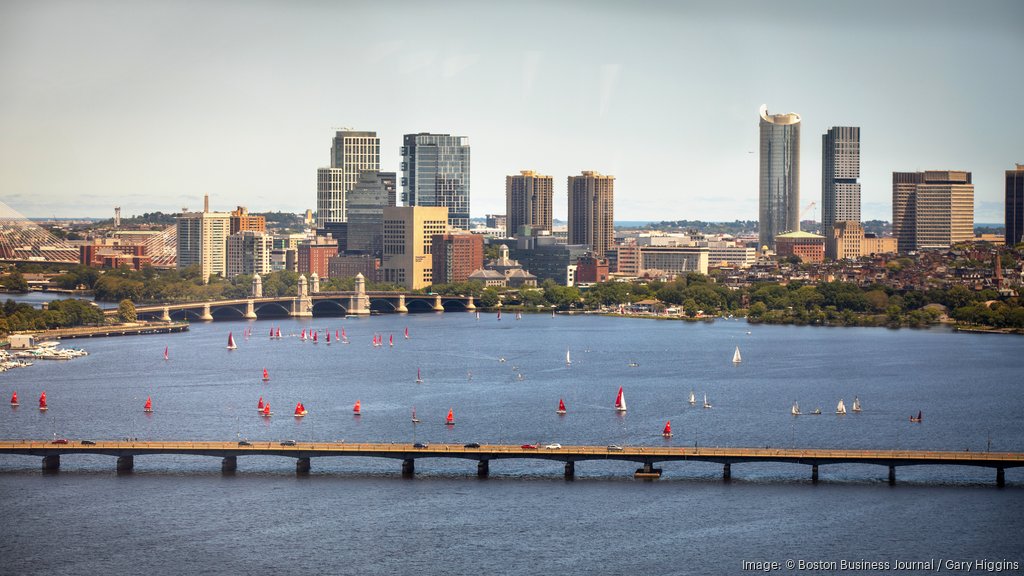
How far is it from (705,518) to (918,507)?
5454 mm

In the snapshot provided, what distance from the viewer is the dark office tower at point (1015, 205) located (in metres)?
170

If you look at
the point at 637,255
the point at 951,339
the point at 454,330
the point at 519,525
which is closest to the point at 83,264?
the point at 637,255

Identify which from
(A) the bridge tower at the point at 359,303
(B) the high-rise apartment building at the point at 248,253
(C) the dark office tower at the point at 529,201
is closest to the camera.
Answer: (A) the bridge tower at the point at 359,303

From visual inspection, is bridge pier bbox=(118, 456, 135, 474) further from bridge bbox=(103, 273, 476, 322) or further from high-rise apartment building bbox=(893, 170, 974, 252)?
high-rise apartment building bbox=(893, 170, 974, 252)

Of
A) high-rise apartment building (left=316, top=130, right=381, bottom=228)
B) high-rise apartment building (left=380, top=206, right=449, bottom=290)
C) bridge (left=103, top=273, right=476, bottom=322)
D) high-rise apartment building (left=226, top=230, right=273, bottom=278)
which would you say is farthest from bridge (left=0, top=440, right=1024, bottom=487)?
high-rise apartment building (left=316, top=130, right=381, bottom=228)

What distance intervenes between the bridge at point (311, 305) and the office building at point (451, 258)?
12.4 m

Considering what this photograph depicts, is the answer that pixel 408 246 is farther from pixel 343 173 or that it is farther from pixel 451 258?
pixel 343 173

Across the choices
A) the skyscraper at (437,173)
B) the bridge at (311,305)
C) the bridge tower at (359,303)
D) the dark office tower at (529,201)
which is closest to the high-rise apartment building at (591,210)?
the dark office tower at (529,201)

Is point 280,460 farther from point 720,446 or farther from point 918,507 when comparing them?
point 918,507

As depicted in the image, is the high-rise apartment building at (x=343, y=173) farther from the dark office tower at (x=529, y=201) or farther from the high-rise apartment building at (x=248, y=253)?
the high-rise apartment building at (x=248, y=253)

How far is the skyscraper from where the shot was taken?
7643 inches

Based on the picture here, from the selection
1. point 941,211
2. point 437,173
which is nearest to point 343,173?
point 437,173

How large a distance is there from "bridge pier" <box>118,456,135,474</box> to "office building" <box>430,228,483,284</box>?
97.5 m

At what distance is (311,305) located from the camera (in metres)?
123
